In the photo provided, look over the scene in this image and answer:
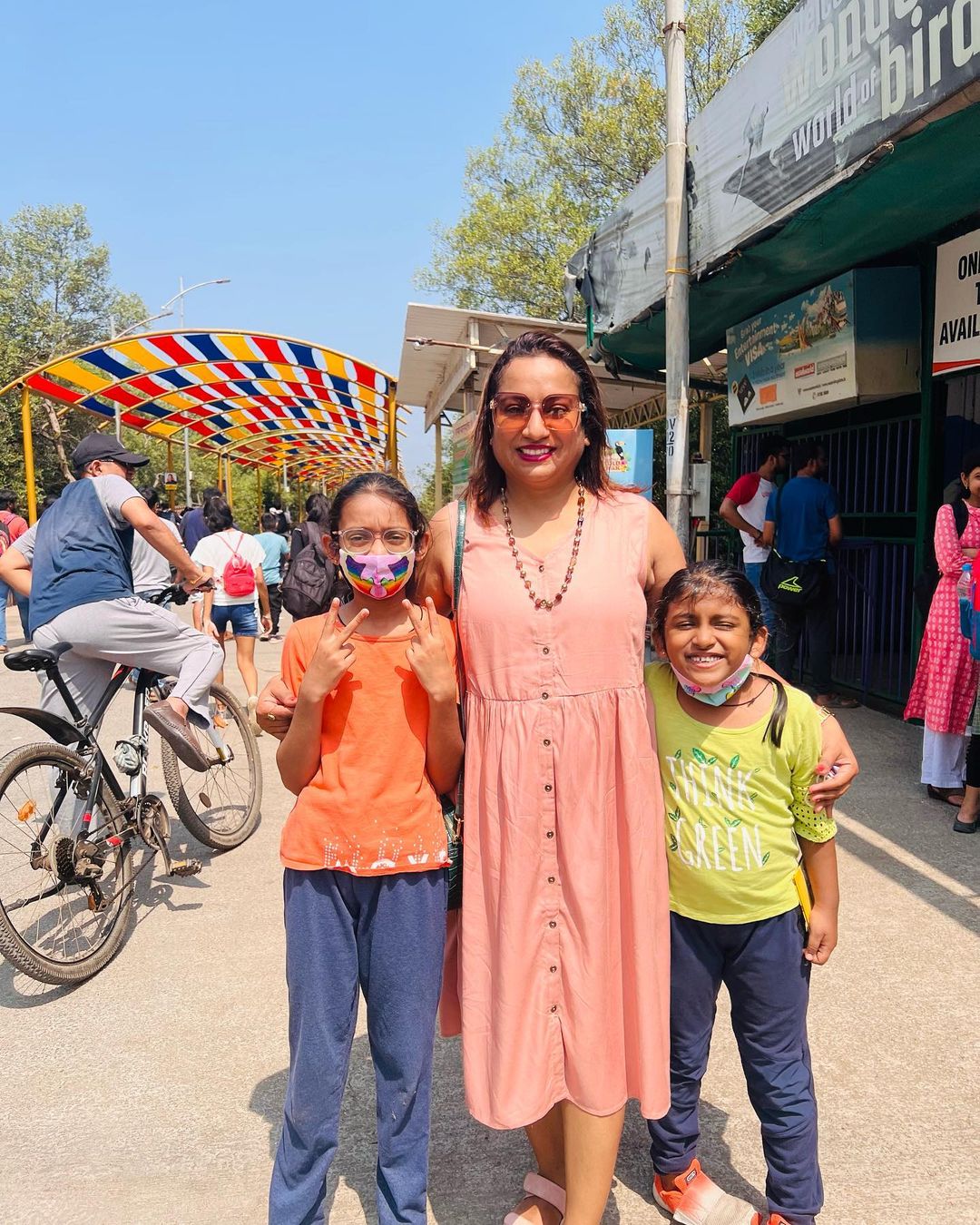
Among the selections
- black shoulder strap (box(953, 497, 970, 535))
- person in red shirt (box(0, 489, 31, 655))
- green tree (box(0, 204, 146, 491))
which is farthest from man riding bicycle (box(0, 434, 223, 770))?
green tree (box(0, 204, 146, 491))

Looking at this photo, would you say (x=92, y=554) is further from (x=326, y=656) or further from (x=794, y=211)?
(x=794, y=211)

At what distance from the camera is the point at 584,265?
753 cm

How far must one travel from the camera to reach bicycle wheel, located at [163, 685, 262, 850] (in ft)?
12.4

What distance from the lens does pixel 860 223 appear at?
14.6 ft

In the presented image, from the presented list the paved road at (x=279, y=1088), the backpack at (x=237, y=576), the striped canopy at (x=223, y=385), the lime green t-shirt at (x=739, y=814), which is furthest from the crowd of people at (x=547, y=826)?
the striped canopy at (x=223, y=385)

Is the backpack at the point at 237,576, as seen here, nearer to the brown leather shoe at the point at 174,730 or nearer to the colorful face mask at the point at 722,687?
the brown leather shoe at the point at 174,730

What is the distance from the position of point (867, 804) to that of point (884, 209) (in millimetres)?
2920

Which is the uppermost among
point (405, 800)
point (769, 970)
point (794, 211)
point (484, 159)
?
point (484, 159)

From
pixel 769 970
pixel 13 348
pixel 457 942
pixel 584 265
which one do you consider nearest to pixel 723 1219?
pixel 769 970

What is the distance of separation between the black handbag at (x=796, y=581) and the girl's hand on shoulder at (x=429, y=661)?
5004mm

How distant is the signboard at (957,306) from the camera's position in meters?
4.71

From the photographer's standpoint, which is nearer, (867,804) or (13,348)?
(867,804)

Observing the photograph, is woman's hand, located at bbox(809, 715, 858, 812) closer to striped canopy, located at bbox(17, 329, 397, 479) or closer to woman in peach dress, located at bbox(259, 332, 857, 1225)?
woman in peach dress, located at bbox(259, 332, 857, 1225)

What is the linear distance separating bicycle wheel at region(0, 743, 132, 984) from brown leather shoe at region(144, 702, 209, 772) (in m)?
0.31
